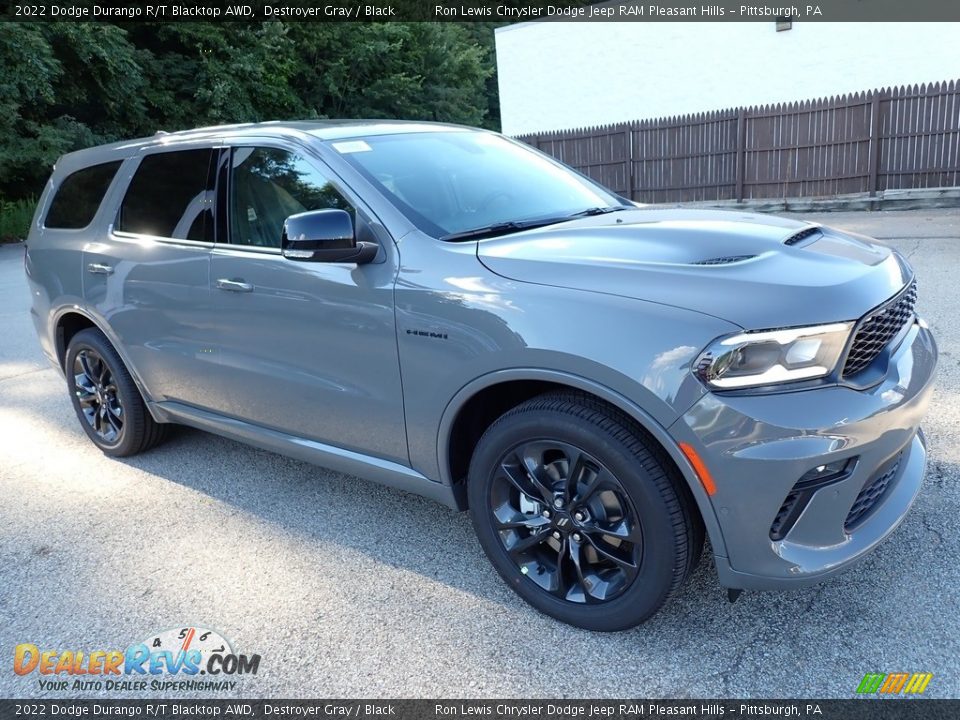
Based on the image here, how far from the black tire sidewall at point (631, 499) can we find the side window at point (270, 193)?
121 cm

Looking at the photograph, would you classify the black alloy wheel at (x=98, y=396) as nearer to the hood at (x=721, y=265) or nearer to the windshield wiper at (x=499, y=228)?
the windshield wiper at (x=499, y=228)

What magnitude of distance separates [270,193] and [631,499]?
2129 millimetres

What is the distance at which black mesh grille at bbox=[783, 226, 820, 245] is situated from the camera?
2.71 metres

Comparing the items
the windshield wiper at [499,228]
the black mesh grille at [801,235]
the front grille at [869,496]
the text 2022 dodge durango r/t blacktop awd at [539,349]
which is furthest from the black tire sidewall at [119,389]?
the front grille at [869,496]

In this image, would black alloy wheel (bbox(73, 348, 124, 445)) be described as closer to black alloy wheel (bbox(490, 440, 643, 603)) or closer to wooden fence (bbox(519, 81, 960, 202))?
black alloy wheel (bbox(490, 440, 643, 603))

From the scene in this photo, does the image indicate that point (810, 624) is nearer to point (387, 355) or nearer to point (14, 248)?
point (387, 355)

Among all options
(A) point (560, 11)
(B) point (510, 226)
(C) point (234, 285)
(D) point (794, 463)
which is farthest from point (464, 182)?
(A) point (560, 11)

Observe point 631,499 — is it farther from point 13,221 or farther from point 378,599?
point 13,221

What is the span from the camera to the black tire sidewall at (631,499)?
233 cm

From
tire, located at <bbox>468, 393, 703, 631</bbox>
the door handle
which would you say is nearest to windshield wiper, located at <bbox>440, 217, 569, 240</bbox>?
tire, located at <bbox>468, 393, 703, 631</bbox>

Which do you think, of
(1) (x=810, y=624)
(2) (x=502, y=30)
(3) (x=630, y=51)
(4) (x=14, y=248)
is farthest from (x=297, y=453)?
(2) (x=502, y=30)

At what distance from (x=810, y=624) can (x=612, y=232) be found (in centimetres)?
153

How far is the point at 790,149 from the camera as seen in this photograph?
50.8 ft

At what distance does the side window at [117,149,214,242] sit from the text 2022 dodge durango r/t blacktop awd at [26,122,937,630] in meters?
0.02
